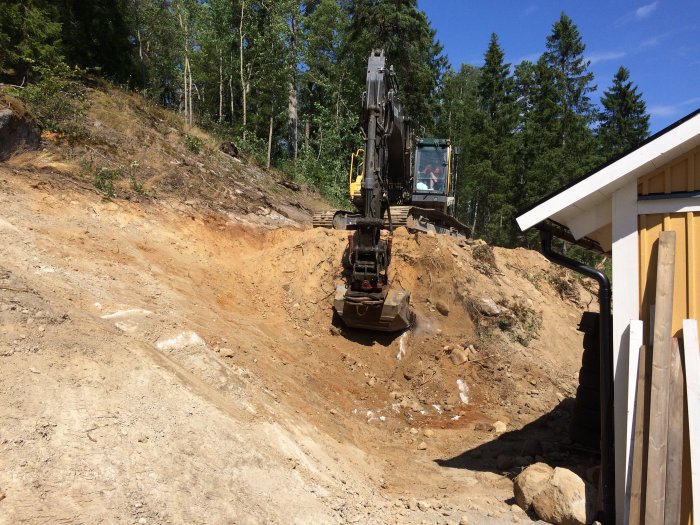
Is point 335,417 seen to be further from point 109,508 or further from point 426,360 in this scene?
point 109,508

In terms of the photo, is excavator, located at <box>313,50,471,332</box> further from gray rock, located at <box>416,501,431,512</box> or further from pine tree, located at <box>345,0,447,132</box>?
pine tree, located at <box>345,0,447,132</box>

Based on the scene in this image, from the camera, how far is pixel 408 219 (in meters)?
13.0

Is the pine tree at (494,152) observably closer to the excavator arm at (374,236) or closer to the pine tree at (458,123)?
the pine tree at (458,123)

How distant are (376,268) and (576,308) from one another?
8.24 meters

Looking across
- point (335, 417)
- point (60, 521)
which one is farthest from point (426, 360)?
point (60, 521)

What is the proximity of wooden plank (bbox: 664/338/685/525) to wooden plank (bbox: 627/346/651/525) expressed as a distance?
0.19 m

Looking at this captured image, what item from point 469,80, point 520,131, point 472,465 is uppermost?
point 469,80

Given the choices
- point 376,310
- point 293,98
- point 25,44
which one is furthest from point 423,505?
point 293,98

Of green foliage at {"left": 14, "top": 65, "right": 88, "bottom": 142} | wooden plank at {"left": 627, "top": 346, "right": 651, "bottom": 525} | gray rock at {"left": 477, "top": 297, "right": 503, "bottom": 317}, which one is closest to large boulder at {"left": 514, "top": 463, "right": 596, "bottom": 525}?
wooden plank at {"left": 627, "top": 346, "right": 651, "bottom": 525}

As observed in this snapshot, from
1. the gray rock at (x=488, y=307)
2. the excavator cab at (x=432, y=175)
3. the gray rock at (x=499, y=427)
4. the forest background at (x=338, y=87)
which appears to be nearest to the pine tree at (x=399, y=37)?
the forest background at (x=338, y=87)

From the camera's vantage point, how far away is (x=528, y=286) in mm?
14195

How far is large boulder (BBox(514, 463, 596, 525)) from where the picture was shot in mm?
4715

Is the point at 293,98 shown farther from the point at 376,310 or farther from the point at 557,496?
the point at 557,496

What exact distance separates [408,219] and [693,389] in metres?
9.18
